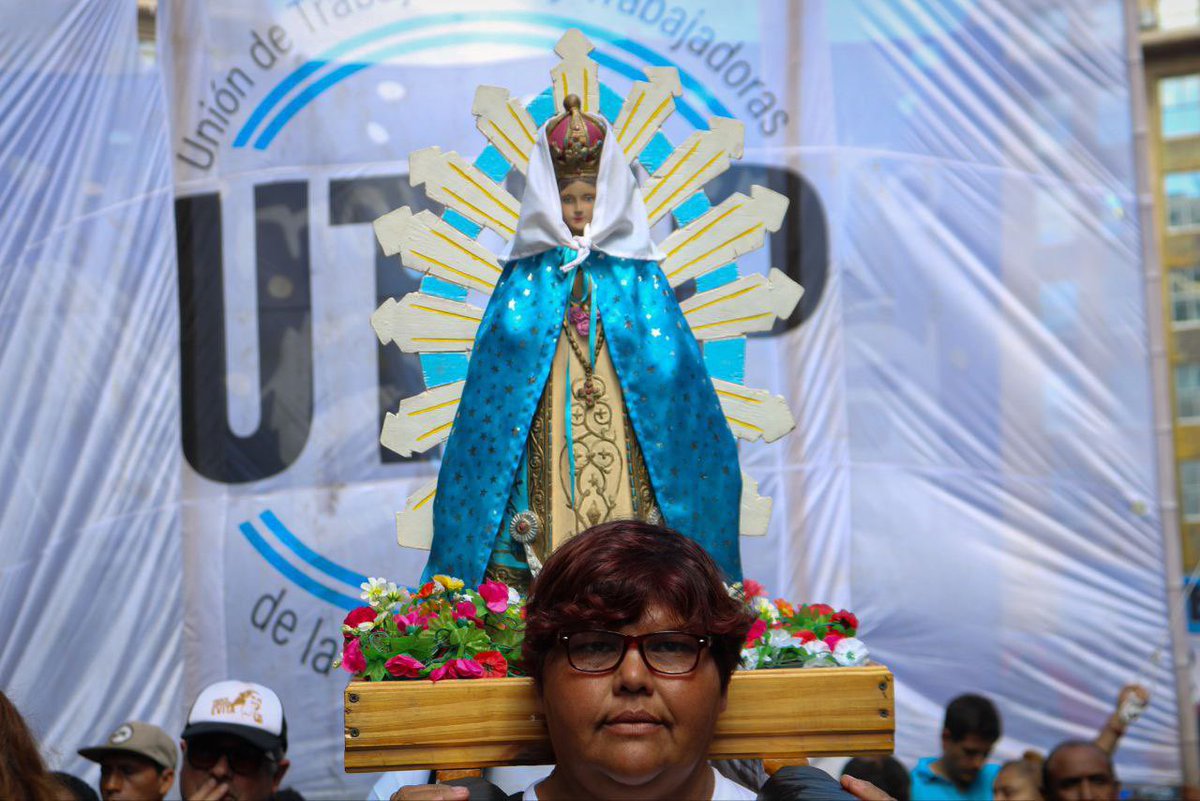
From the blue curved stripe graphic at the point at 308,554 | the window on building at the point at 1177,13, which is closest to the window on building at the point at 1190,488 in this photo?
the window on building at the point at 1177,13

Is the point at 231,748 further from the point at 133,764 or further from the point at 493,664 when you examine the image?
→ the point at 493,664

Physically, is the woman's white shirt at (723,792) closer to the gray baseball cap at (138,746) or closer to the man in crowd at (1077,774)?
the gray baseball cap at (138,746)

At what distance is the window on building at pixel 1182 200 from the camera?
18359mm

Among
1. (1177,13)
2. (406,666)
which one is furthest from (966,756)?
(1177,13)

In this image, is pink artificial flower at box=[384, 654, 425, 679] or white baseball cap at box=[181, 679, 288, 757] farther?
Result: white baseball cap at box=[181, 679, 288, 757]

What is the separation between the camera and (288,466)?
6605 millimetres

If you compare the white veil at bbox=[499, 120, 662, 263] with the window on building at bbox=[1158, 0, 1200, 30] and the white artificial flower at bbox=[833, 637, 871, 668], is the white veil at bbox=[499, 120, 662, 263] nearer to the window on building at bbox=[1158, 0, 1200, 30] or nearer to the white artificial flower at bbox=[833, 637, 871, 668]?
the white artificial flower at bbox=[833, 637, 871, 668]

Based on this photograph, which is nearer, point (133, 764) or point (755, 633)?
point (755, 633)

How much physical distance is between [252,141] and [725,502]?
370 centimetres

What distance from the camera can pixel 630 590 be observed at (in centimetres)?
238

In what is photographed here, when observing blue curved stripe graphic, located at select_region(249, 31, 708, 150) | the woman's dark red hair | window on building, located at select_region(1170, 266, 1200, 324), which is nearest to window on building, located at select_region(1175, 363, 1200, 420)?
window on building, located at select_region(1170, 266, 1200, 324)

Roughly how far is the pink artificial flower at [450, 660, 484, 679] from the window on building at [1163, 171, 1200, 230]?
17.2m

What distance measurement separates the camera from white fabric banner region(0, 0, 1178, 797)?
623 cm

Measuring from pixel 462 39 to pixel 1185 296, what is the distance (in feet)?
48.3
